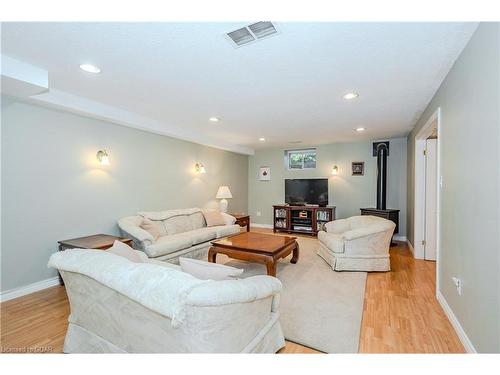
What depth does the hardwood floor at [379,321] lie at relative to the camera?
6.50 feet

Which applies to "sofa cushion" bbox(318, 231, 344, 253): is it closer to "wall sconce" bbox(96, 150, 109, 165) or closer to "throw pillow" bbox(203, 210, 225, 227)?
"throw pillow" bbox(203, 210, 225, 227)

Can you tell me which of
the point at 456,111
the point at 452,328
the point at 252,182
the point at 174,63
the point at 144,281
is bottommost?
the point at 452,328

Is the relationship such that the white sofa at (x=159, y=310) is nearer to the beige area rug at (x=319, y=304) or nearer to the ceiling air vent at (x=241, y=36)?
the beige area rug at (x=319, y=304)

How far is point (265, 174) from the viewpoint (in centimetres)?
749

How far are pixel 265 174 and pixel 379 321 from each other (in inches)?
215

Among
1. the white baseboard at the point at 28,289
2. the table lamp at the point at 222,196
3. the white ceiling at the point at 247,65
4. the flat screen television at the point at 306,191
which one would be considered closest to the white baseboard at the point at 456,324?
the white ceiling at the point at 247,65

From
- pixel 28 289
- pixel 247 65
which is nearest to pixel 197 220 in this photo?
pixel 28 289

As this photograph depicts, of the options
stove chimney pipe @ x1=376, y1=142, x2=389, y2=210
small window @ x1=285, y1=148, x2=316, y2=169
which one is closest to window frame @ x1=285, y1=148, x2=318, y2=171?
small window @ x1=285, y1=148, x2=316, y2=169

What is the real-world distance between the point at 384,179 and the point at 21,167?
20.3 feet

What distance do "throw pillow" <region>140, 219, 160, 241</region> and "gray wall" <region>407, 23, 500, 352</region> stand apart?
12.0ft

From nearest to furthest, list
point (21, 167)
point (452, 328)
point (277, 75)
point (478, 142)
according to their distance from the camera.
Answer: point (478, 142), point (452, 328), point (277, 75), point (21, 167)

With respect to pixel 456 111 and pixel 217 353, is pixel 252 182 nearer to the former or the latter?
pixel 456 111
